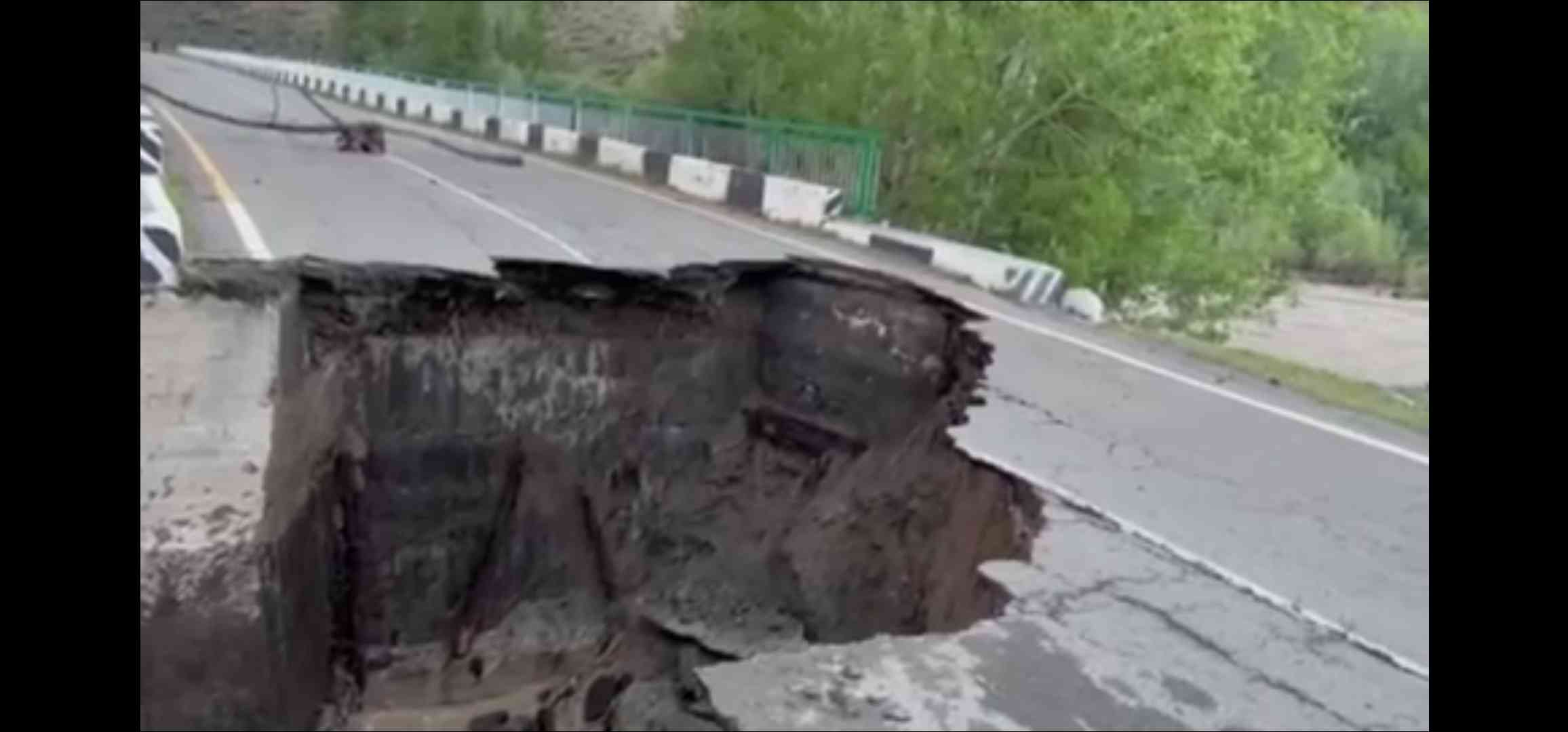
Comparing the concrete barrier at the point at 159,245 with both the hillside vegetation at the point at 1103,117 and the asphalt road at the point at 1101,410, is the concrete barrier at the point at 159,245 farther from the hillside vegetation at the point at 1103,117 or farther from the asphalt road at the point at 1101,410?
the hillside vegetation at the point at 1103,117

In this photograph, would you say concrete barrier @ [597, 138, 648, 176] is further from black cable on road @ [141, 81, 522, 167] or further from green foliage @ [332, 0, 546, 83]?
green foliage @ [332, 0, 546, 83]

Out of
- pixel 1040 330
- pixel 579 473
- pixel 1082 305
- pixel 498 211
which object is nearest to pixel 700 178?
pixel 498 211

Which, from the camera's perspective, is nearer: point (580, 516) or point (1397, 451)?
point (1397, 451)

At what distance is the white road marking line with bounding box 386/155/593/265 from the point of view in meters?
10.1

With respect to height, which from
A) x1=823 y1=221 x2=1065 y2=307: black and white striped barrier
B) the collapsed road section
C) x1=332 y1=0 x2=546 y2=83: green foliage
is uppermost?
x1=332 y1=0 x2=546 y2=83: green foliage

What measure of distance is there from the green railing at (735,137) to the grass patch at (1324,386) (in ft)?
21.1

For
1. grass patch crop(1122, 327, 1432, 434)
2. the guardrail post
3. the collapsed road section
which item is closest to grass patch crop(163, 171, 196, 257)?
the collapsed road section

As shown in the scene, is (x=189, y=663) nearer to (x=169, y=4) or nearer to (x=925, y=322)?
(x=925, y=322)

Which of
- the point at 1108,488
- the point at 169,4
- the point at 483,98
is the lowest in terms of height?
the point at 1108,488

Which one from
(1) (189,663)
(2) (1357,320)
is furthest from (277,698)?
(2) (1357,320)

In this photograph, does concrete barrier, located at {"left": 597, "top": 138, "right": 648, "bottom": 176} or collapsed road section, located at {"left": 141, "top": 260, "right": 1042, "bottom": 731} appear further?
concrete barrier, located at {"left": 597, "top": 138, "right": 648, "bottom": 176}

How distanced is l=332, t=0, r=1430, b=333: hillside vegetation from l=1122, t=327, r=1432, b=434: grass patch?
6636 mm
